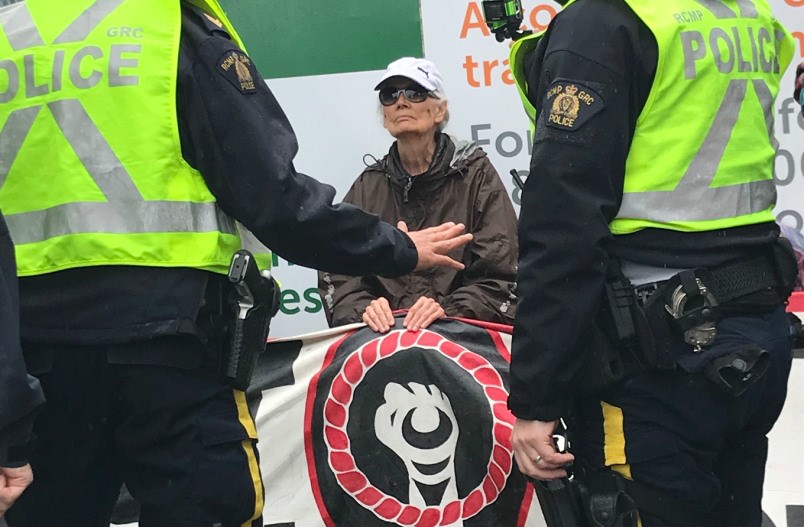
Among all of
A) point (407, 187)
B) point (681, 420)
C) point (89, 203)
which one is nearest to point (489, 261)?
point (407, 187)

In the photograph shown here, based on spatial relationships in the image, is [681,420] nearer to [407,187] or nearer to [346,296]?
[346,296]

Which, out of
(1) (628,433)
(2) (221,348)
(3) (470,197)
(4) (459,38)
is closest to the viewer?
(1) (628,433)

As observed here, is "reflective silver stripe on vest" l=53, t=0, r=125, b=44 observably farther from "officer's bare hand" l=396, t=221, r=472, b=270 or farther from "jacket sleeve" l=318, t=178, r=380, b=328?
"jacket sleeve" l=318, t=178, r=380, b=328

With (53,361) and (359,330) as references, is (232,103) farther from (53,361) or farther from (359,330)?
(359,330)

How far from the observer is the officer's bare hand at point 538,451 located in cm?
259

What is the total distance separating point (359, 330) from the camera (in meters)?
4.17

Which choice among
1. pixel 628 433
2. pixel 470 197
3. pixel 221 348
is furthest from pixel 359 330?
pixel 628 433

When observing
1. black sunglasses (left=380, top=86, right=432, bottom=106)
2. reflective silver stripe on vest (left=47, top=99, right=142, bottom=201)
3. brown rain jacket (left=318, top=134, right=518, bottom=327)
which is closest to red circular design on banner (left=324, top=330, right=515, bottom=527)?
brown rain jacket (left=318, top=134, right=518, bottom=327)

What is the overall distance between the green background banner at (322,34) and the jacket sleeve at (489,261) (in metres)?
0.80

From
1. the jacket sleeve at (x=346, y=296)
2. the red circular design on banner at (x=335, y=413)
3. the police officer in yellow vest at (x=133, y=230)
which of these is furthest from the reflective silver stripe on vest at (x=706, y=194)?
the jacket sleeve at (x=346, y=296)

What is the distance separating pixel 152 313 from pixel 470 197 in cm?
241

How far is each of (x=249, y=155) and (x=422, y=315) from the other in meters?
1.57

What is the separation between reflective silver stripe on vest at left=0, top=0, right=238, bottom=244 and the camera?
264 cm

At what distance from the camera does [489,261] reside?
4586mm
